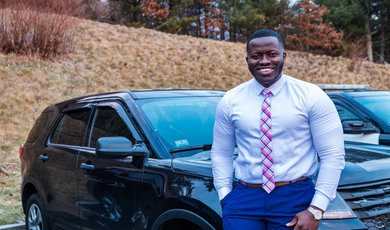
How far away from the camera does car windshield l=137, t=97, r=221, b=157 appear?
140 inches

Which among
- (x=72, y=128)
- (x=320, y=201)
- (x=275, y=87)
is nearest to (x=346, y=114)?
(x=72, y=128)

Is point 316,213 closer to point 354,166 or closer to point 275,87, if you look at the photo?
point 275,87

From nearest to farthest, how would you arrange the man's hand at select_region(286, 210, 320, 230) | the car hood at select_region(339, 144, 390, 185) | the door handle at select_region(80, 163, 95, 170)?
the man's hand at select_region(286, 210, 320, 230), the car hood at select_region(339, 144, 390, 185), the door handle at select_region(80, 163, 95, 170)

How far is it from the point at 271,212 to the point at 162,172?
119 cm

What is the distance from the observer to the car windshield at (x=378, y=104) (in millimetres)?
6254

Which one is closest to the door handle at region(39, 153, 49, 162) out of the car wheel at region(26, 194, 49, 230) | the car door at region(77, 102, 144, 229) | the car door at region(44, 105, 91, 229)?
the car door at region(44, 105, 91, 229)

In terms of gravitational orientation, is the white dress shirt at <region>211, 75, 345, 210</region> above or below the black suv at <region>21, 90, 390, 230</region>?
above

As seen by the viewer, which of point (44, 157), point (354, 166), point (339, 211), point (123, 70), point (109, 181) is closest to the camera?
point (339, 211)

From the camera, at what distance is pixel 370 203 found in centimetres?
266

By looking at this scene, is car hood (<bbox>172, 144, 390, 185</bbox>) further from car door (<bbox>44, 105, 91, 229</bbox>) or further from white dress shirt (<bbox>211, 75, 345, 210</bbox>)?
car door (<bbox>44, 105, 91, 229</bbox>)

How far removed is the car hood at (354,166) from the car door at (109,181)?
47 cm

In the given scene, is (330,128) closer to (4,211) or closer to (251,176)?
(251,176)

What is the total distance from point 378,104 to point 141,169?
438 centimetres

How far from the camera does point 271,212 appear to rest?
221cm
